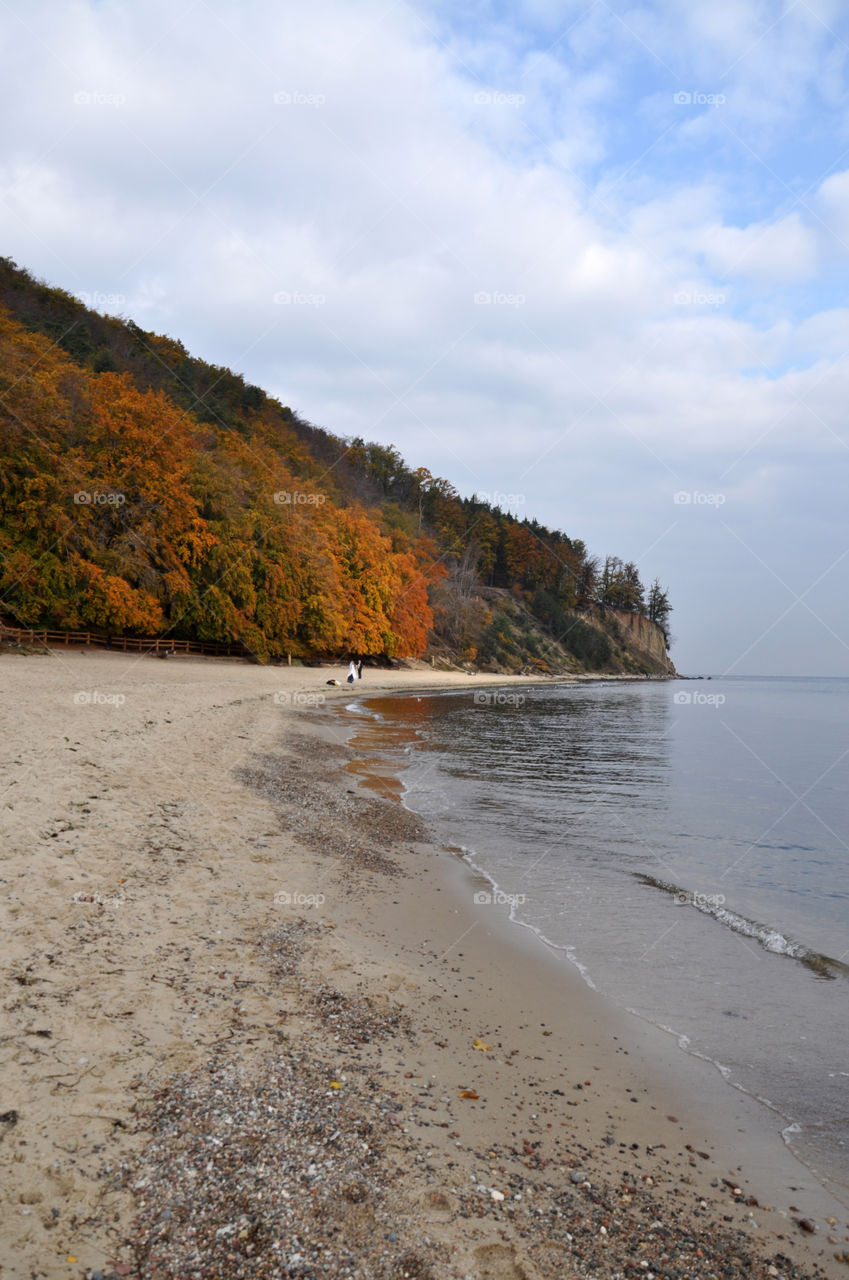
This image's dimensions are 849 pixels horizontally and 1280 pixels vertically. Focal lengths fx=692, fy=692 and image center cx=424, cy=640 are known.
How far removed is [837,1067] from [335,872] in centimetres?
487

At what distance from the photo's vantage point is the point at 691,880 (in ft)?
30.0

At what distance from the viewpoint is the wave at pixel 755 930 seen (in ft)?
21.6

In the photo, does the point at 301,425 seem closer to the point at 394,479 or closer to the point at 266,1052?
the point at 394,479

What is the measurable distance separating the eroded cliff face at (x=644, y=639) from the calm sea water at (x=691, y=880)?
114796 mm

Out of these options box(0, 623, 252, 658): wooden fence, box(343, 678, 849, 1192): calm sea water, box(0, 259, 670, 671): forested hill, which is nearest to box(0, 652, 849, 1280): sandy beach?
box(343, 678, 849, 1192): calm sea water

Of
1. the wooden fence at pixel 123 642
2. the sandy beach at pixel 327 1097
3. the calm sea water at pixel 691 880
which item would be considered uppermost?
the wooden fence at pixel 123 642

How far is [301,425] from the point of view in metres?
100

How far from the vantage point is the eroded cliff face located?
441ft

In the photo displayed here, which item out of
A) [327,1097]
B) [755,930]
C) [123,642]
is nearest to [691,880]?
[755,930]

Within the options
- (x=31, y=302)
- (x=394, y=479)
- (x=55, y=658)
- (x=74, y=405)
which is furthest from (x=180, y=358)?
(x=55, y=658)

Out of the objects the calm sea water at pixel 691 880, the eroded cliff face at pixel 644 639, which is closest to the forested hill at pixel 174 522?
the calm sea water at pixel 691 880

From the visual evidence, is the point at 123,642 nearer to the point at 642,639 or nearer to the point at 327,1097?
the point at 327,1097

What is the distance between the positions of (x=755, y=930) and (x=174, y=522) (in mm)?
34957

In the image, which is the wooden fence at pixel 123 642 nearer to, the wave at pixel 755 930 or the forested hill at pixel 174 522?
the forested hill at pixel 174 522
